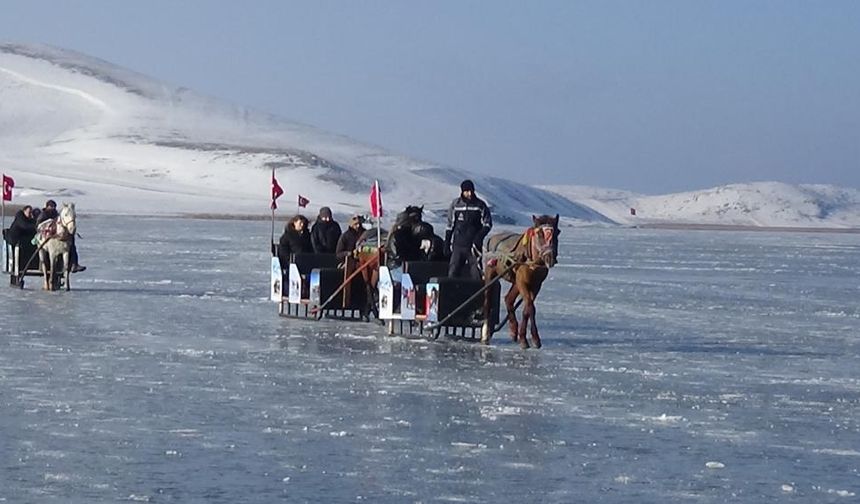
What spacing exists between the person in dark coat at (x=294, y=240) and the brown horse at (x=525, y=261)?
4.92 meters

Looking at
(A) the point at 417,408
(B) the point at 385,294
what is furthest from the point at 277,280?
(A) the point at 417,408

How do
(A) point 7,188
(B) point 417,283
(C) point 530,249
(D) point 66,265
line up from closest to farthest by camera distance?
(C) point 530,249, (B) point 417,283, (D) point 66,265, (A) point 7,188

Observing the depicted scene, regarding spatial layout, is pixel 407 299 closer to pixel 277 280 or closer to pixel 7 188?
pixel 277 280

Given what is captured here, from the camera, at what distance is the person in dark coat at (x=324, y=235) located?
76.3 feet

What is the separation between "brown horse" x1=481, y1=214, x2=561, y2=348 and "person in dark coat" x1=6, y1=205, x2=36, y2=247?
1217cm

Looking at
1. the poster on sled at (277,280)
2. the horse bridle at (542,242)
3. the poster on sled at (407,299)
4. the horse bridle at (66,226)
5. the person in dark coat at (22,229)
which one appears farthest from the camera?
the person in dark coat at (22,229)

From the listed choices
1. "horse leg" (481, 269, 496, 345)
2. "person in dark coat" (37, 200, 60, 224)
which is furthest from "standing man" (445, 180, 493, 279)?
"person in dark coat" (37, 200, 60, 224)

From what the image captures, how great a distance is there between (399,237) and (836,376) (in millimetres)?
5927

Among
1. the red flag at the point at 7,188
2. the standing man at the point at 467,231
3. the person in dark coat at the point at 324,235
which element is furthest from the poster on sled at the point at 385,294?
the red flag at the point at 7,188

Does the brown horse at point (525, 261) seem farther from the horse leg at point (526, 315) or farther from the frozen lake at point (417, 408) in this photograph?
the frozen lake at point (417, 408)

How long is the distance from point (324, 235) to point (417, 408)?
33.9 feet

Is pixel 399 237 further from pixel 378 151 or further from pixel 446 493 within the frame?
pixel 378 151

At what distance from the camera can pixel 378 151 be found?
599 feet

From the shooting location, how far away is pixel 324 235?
23.3 meters
